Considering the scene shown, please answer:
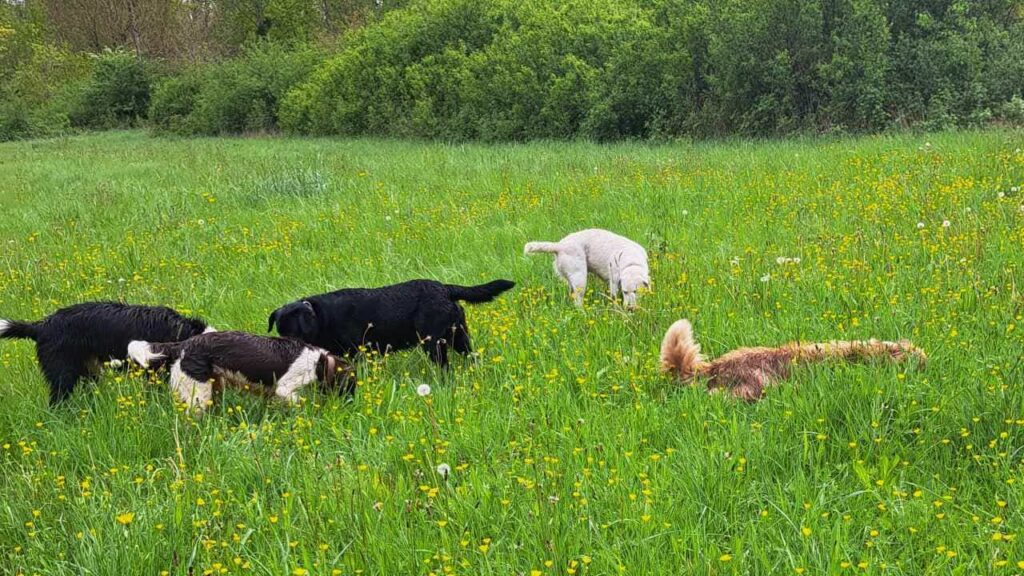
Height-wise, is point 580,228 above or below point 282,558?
above

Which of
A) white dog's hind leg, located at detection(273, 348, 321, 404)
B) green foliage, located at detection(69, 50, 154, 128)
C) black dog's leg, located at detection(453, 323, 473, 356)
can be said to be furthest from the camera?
green foliage, located at detection(69, 50, 154, 128)

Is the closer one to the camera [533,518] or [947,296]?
[533,518]

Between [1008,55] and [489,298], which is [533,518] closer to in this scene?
[489,298]

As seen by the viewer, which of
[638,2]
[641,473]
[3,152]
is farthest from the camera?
[3,152]

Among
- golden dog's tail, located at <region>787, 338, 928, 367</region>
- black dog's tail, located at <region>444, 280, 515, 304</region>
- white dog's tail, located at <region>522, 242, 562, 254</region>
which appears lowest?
golden dog's tail, located at <region>787, 338, 928, 367</region>

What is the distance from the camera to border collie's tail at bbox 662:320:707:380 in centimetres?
390

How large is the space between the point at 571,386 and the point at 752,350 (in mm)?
968

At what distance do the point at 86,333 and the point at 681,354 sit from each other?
11.4 feet

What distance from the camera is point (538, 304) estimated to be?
5.57m

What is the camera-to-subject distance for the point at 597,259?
19.1 ft

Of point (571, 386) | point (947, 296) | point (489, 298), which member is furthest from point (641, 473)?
point (947, 296)

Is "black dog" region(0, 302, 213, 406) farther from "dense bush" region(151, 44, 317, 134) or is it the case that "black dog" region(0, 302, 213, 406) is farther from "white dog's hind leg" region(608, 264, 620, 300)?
"dense bush" region(151, 44, 317, 134)

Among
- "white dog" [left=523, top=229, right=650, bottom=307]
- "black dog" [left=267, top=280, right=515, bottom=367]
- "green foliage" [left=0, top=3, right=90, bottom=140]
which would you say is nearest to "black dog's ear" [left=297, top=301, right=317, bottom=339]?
"black dog" [left=267, top=280, right=515, bottom=367]

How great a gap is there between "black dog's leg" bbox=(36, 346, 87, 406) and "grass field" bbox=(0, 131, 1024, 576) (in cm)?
12
